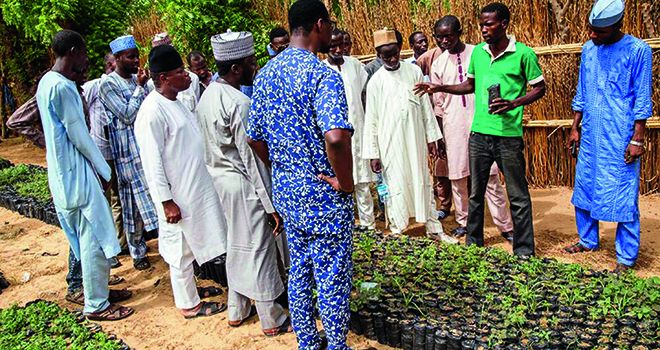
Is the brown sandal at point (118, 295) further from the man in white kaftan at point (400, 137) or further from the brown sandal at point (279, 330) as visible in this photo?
the man in white kaftan at point (400, 137)

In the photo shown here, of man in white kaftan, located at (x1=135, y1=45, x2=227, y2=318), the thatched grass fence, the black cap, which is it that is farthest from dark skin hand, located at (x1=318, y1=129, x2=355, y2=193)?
the thatched grass fence

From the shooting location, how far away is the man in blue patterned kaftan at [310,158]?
2857 millimetres

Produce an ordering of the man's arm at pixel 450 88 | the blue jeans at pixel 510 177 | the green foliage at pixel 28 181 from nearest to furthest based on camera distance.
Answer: the blue jeans at pixel 510 177 → the man's arm at pixel 450 88 → the green foliage at pixel 28 181

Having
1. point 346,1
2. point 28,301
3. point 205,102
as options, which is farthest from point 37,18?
point 205,102

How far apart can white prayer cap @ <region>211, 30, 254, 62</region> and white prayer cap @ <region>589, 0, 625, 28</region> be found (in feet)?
8.96

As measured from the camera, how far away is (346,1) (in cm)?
861

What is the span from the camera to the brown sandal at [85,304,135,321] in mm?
4426

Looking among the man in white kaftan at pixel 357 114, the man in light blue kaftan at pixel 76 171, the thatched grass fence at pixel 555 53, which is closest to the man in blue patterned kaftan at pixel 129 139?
the man in light blue kaftan at pixel 76 171

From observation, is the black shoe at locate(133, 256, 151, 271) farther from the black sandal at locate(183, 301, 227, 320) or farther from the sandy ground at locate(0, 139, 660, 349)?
the black sandal at locate(183, 301, 227, 320)

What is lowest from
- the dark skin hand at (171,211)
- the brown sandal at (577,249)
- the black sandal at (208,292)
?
the brown sandal at (577,249)

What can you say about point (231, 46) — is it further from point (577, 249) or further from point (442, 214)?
point (577, 249)

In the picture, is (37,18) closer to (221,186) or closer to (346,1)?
(346,1)

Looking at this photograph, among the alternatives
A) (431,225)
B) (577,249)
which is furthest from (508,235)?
(431,225)

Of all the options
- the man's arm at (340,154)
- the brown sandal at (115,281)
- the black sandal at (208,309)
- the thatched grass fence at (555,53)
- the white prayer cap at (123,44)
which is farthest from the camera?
the thatched grass fence at (555,53)
